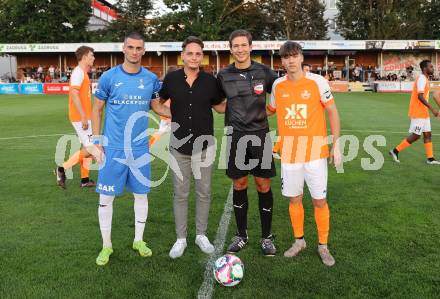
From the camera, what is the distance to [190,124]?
4496 mm

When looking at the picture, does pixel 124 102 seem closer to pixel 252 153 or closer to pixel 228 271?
pixel 252 153

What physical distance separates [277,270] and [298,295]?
0.50 m

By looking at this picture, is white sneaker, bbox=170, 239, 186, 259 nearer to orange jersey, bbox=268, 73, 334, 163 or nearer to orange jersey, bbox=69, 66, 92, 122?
orange jersey, bbox=268, 73, 334, 163

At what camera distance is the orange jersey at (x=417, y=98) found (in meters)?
8.55

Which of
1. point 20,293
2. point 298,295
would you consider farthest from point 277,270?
point 20,293

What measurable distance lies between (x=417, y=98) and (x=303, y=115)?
5470mm

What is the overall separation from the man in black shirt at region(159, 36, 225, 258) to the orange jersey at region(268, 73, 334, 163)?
66cm

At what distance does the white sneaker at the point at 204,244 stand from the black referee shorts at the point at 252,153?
823 mm

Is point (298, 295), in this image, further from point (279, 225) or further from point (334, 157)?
point (279, 225)

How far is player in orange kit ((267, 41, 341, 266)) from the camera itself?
4.20 meters

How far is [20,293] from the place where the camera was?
368 cm

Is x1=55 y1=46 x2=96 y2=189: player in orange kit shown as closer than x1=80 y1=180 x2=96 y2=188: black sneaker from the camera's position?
Yes

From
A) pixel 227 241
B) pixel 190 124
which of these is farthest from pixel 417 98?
pixel 190 124

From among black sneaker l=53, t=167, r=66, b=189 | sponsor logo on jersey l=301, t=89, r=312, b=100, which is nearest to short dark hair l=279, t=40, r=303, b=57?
sponsor logo on jersey l=301, t=89, r=312, b=100
